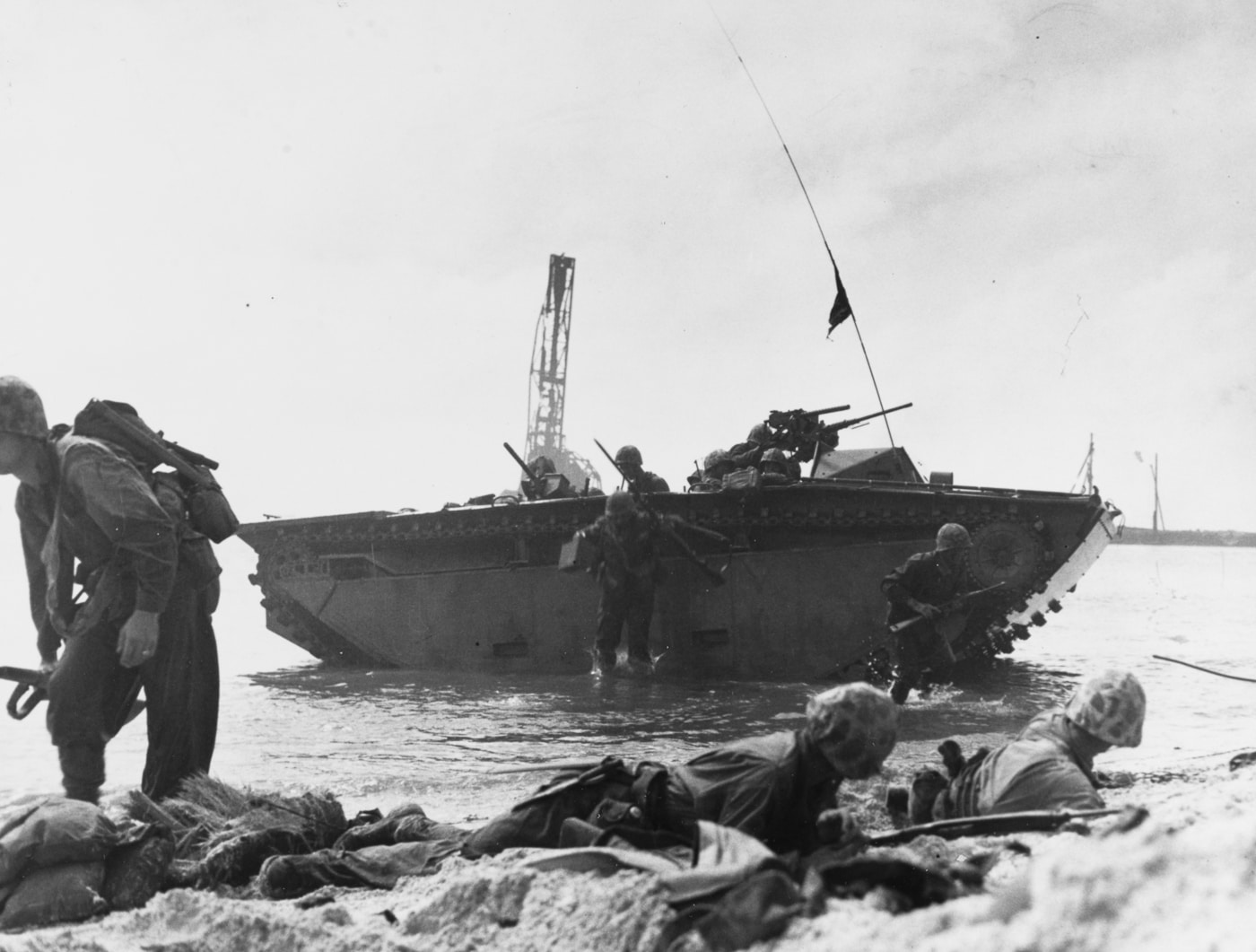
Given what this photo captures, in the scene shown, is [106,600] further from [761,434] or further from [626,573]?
[761,434]

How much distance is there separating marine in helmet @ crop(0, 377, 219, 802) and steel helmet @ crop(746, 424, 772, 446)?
10.4 m

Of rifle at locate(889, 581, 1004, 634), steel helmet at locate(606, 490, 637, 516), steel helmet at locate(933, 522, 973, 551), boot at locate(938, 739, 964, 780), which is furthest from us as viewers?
steel helmet at locate(606, 490, 637, 516)

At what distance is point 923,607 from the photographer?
10.7 m

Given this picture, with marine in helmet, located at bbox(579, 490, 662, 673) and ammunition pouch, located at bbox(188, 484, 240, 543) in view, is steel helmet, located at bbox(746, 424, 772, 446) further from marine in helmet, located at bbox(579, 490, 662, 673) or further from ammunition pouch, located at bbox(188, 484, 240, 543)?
ammunition pouch, located at bbox(188, 484, 240, 543)

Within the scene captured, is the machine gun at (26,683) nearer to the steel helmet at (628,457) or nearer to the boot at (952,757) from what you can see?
the boot at (952,757)

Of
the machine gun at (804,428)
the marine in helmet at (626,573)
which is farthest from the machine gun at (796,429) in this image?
the marine in helmet at (626,573)

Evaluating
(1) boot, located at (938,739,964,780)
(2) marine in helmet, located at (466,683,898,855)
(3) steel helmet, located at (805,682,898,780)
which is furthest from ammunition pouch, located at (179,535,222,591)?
(1) boot, located at (938,739,964,780)

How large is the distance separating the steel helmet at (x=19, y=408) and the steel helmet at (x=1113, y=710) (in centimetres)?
419

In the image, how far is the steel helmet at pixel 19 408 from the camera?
5.11m

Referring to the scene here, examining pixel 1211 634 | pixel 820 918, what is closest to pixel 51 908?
pixel 820 918

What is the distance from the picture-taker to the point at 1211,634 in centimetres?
2014

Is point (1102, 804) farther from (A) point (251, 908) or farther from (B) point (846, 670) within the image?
(B) point (846, 670)

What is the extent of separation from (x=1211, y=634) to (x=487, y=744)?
14967mm

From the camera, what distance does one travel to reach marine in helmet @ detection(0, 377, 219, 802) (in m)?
5.14
